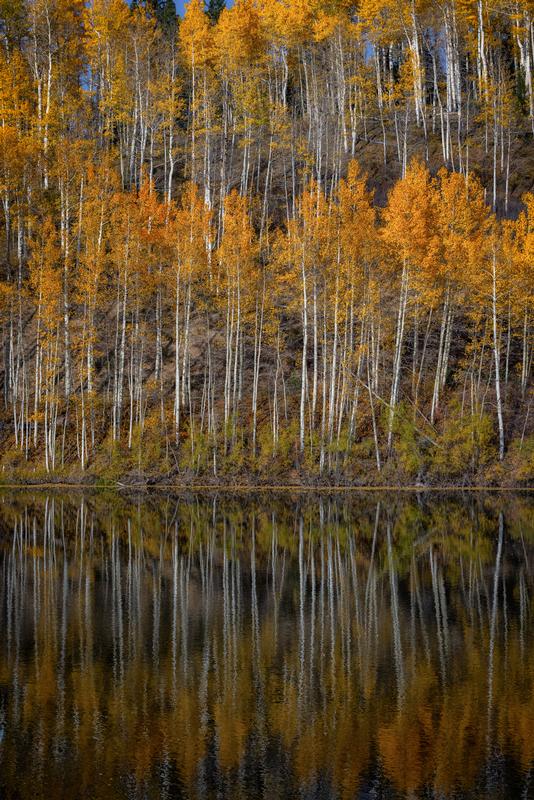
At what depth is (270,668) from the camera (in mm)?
11141

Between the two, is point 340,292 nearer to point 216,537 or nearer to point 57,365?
point 57,365

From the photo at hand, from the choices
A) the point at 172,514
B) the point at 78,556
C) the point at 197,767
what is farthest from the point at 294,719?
the point at 172,514

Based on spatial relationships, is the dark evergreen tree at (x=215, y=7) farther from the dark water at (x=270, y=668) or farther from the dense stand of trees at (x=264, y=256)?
the dark water at (x=270, y=668)

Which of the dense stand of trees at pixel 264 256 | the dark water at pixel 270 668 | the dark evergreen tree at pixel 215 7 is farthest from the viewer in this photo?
the dark evergreen tree at pixel 215 7

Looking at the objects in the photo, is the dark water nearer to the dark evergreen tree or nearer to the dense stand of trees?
the dense stand of trees

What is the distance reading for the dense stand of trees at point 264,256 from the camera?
3869 centimetres

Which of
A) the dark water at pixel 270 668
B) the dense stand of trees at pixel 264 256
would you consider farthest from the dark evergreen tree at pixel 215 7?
the dark water at pixel 270 668

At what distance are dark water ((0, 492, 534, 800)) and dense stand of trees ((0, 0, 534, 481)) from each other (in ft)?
56.1

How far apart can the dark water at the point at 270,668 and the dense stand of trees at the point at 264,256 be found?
17.1 metres

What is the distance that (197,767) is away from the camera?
811 centimetres

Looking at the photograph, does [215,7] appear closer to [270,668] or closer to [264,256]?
[264,256]

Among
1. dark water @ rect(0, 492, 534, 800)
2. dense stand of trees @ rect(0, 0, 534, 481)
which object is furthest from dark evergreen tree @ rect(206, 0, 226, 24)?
dark water @ rect(0, 492, 534, 800)

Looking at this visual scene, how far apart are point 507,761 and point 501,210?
48.5 metres

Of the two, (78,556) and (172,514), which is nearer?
(78,556)
